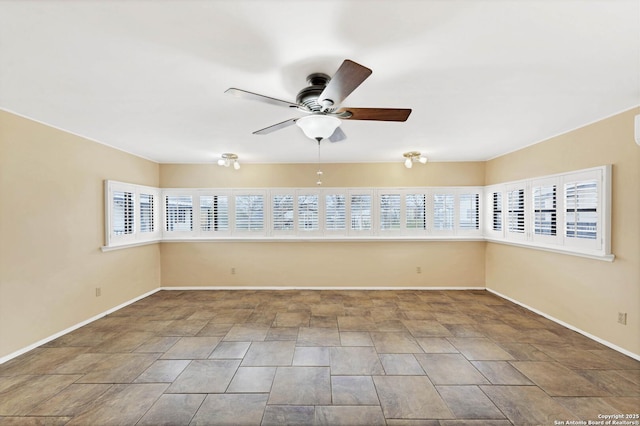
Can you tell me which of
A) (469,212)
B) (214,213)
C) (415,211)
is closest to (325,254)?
(415,211)

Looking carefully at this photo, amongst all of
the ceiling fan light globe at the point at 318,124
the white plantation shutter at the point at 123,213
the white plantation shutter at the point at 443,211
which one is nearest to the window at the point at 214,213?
the white plantation shutter at the point at 123,213

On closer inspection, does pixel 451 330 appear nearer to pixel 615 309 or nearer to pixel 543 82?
pixel 615 309

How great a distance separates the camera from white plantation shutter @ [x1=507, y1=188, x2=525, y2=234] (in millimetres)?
4152

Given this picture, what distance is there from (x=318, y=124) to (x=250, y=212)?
3476 mm

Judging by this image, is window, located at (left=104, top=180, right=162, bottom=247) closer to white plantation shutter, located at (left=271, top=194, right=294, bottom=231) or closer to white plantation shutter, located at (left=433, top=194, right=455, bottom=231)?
white plantation shutter, located at (left=271, top=194, right=294, bottom=231)

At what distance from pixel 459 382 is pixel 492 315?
1.95 meters

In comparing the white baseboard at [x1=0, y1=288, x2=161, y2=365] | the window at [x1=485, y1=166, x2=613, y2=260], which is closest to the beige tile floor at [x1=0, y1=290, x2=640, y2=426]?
the white baseboard at [x1=0, y1=288, x2=161, y2=365]

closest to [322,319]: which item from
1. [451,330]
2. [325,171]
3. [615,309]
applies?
[451,330]

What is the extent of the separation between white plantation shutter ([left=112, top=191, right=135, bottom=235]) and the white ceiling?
4.22ft

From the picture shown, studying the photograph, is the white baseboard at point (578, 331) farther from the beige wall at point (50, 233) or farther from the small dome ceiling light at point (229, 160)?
the beige wall at point (50, 233)

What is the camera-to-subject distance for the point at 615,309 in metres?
2.83

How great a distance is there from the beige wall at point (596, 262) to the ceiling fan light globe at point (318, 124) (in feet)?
10.2

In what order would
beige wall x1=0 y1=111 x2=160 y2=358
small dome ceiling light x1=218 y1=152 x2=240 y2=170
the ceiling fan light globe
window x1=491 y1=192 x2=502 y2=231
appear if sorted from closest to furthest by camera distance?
the ceiling fan light globe, beige wall x1=0 y1=111 x2=160 y2=358, small dome ceiling light x1=218 y1=152 x2=240 y2=170, window x1=491 y1=192 x2=502 y2=231

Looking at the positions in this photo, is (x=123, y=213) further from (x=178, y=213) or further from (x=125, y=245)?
(x=178, y=213)
